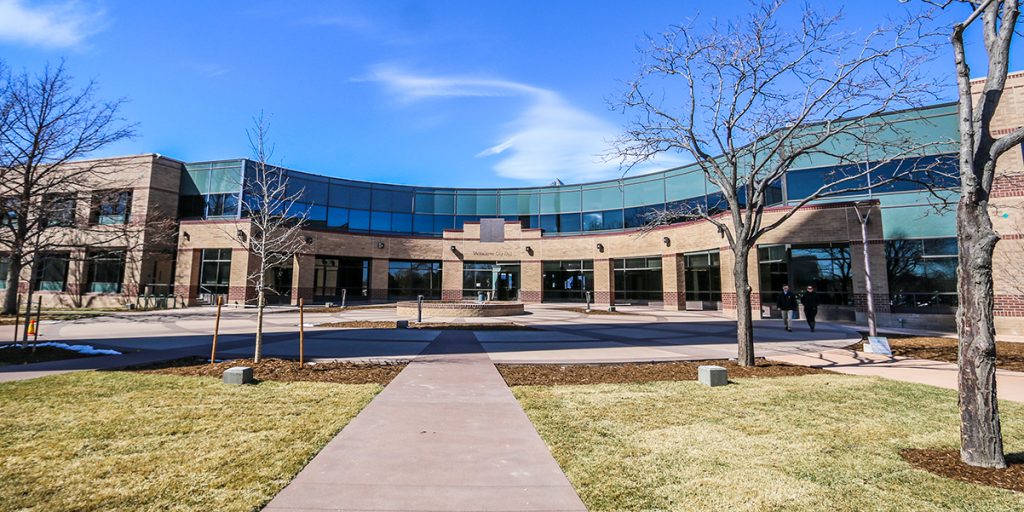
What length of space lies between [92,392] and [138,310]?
79.7 feet

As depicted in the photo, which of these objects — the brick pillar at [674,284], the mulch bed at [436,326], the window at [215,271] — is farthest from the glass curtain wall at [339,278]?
the brick pillar at [674,284]

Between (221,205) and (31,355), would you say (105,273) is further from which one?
(31,355)

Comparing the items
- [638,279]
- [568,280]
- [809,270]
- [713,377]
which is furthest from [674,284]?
[713,377]

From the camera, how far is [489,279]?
3612cm

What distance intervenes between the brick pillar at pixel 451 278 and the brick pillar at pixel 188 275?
16.9m

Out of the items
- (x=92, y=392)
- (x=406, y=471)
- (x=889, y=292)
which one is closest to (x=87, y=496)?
(x=406, y=471)

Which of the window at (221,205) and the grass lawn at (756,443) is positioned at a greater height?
the window at (221,205)

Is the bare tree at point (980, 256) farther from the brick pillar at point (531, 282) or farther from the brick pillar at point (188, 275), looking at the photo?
the brick pillar at point (188, 275)

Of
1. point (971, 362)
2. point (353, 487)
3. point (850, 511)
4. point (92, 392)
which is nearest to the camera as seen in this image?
point (850, 511)

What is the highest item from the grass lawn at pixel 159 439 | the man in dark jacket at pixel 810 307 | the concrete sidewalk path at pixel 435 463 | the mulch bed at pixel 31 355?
the man in dark jacket at pixel 810 307

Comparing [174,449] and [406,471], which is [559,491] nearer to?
[406,471]

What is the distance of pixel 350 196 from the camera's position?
34781 millimetres

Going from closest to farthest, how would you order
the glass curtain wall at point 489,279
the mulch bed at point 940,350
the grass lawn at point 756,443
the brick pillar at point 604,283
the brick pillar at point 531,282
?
the grass lawn at point 756,443 → the mulch bed at point 940,350 → the brick pillar at point 604,283 → the brick pillar at point 531,282 → the glass curtain wall at point 489,279

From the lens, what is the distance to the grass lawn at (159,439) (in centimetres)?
323
